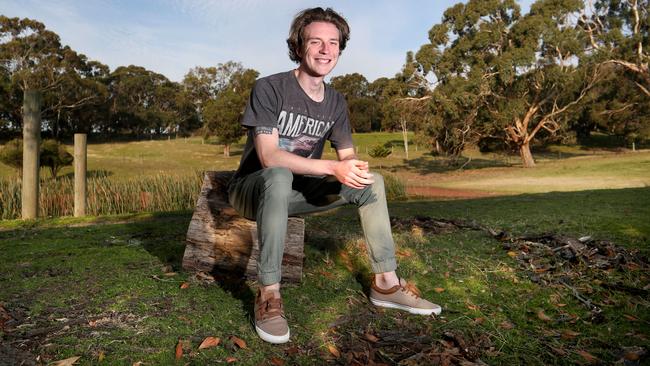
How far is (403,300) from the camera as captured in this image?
9.40ft

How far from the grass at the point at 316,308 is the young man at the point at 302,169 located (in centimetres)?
24

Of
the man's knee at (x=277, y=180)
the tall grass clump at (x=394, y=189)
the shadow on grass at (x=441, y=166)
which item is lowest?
the shadow on grass at (x=441, y=166)

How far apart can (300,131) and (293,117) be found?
4.7 inches

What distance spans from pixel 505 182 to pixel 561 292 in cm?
1869

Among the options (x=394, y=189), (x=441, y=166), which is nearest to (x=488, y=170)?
(x=441, y=166)

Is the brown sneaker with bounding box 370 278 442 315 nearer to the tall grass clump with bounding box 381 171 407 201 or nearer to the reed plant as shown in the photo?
the reed plant

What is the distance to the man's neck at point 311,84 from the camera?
305 centimetres

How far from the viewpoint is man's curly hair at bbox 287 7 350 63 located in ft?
9.95

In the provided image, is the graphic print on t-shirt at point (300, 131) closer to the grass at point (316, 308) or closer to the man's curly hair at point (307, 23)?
the man's curly hair at point (307, 23)

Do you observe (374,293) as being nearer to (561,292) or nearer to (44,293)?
(561,292)

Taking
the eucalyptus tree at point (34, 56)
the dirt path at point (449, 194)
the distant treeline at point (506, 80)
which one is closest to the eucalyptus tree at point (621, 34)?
the distant treeline at point (506, 80)

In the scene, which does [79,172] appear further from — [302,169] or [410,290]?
[410,290]

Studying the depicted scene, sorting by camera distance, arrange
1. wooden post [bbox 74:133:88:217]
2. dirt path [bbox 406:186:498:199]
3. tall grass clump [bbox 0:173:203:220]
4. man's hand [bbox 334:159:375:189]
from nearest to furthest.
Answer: man's hand [bbox 334:159:375:189] < wooden post [bbox 74:133:88:217] < tall grass clump [bbox 0:173:203:220] < dirt path [bbox 406:186:498:199]

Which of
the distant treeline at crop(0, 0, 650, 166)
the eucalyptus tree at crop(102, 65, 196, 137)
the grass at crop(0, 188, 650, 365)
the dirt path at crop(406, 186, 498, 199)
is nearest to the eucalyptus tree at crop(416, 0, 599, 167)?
the distant treeline at crop(0, 0, 650, 166)
